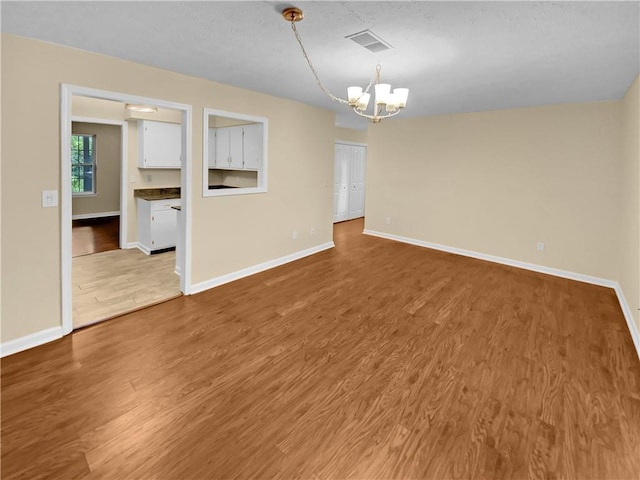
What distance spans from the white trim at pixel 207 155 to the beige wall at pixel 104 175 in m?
5.77

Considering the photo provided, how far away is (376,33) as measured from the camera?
2477 mm

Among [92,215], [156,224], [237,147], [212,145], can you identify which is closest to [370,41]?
[237,147]

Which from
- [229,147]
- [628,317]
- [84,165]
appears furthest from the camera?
[84,165]

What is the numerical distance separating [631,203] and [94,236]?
320 inches

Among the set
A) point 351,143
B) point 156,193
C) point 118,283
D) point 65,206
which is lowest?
point 118,283

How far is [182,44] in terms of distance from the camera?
280cm

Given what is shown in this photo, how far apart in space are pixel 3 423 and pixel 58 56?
8.70 ft

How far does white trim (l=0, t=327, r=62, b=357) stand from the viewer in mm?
2725

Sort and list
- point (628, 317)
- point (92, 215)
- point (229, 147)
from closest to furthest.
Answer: point (628, 317) < point (229, 147) < point (92, 215)

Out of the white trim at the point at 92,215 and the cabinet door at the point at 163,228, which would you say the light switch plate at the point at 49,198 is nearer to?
the cabinet door at the point at 163,228

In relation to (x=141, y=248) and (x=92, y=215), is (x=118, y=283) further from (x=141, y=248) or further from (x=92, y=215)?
(x=92, y=215)

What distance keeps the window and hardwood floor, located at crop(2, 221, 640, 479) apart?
6573mm

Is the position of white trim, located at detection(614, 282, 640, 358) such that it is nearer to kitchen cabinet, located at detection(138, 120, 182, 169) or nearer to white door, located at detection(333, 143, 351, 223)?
white door, located at detection(333, 143, 351, 223)

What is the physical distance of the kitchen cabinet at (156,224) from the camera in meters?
5.46
